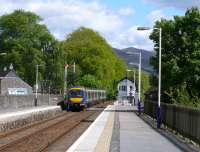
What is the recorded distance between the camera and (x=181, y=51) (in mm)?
63219

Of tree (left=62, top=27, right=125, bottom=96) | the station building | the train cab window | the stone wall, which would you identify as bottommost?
the stone wall

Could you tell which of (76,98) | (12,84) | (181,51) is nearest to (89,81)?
(12,84)

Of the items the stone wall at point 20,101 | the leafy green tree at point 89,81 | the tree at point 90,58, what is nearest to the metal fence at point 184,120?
the stone wall at point 20,101

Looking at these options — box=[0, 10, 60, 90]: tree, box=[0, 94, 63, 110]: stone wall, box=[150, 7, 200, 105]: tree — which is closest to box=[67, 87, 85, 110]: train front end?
box=[0, 94, 63, 110]: stone wall

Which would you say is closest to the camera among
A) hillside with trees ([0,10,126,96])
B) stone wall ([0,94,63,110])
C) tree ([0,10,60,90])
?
stone wall ([0,94,63,110])

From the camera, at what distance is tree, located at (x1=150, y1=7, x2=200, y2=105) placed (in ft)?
196

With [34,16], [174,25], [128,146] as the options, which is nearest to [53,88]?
[34,16]

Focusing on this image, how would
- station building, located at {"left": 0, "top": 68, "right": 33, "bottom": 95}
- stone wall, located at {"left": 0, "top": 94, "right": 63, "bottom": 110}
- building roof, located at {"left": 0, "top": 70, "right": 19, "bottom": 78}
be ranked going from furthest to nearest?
building roof, located at {"left": 0, "top": 70, "right": 19, "bottom": 78}, station building, located at {"left": 0, "top": 68, "right": 33, "bottom": 95}, stone wall, located at {"left": 0, "top": 94, "right": 63, "bottom": 110}

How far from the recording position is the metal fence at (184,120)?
25.0 metres

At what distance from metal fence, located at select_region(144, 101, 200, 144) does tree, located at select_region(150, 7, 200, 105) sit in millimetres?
19805

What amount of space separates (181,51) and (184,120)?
34491mm

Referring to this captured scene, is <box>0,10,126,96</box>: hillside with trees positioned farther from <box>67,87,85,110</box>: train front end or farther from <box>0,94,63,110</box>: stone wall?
<box>67,87,85,110</box>: train front end

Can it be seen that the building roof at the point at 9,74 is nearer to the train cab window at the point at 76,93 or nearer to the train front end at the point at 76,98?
the train front end at the point at 76,98

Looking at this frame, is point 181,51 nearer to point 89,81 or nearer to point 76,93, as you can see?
point 76,93
